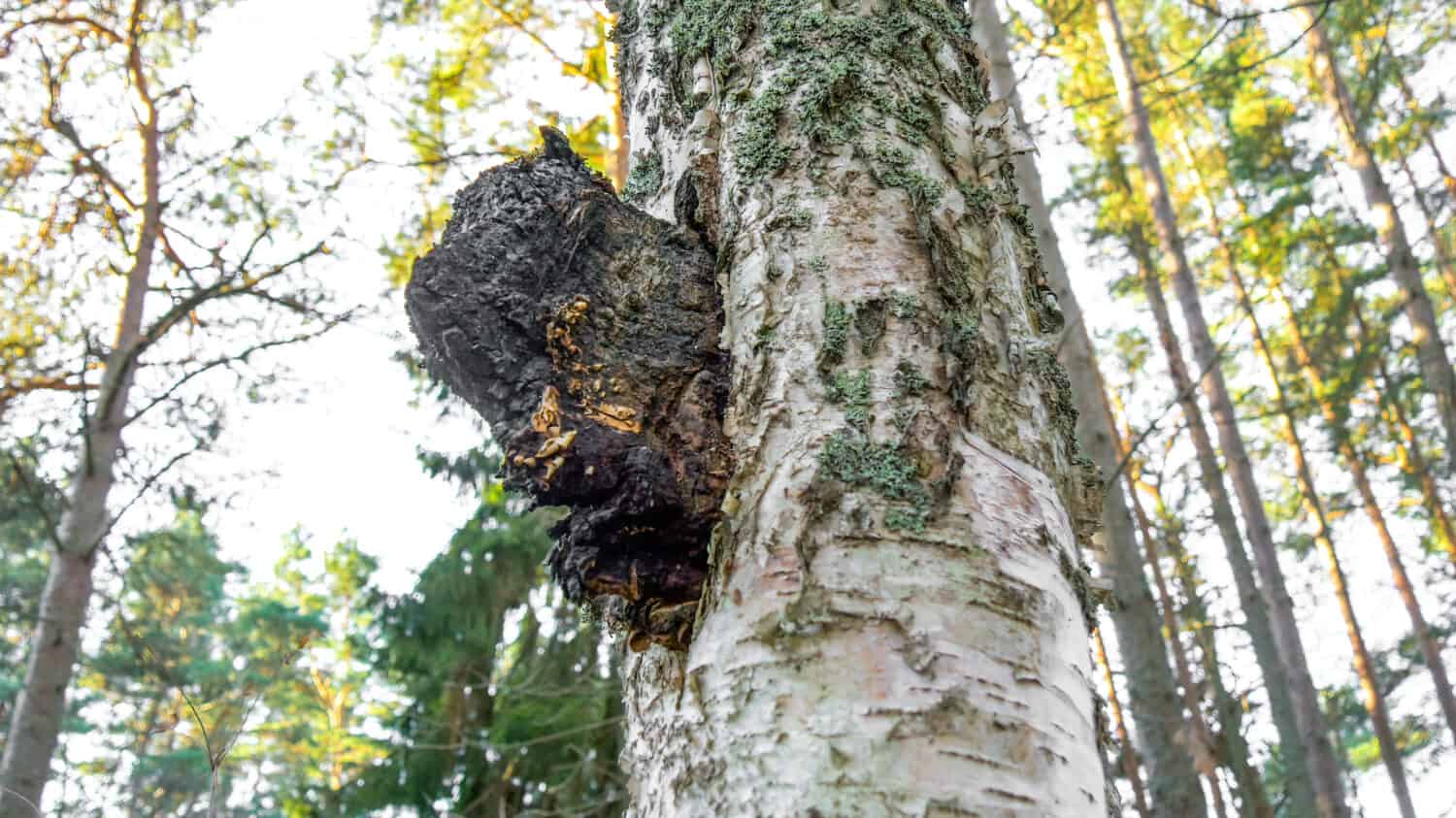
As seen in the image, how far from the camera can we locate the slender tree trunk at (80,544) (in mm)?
5141

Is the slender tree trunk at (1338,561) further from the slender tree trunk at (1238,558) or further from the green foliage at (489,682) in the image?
the green foliage at (489,682)

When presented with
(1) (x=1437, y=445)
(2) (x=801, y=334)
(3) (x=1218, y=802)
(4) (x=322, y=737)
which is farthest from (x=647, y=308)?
(4) (x=322, y=737)

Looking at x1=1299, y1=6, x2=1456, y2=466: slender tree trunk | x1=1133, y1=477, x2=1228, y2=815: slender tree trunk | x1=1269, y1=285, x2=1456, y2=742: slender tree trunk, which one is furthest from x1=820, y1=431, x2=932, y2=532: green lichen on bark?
x1=1269, y1=285, x2=1456, y2=742: slender tree trunk

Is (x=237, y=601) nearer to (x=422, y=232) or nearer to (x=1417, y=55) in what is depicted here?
(x=422, y=232)

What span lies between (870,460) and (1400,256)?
8.86 meters

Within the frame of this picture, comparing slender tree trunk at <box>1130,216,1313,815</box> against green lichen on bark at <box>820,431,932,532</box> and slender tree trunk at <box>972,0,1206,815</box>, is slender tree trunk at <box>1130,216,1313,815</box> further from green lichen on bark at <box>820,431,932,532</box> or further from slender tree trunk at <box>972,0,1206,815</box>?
green lichen on bark at <box>820,431,932,532</box>

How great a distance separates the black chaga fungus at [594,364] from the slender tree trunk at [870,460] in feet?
0.17

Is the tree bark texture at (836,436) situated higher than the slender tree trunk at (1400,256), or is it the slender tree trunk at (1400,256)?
the slender tree trunk at (1400,256)

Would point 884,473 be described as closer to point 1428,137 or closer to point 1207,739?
point 1207,739

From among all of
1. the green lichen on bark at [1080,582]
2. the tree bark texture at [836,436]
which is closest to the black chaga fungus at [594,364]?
the tree bark texture at [836,436]

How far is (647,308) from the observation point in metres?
1.09

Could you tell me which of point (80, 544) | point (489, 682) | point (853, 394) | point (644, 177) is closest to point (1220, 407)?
point (489, 682)

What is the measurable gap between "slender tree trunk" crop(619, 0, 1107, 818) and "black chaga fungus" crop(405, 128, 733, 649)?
0.05 meters

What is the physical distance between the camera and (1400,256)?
25.1ft
